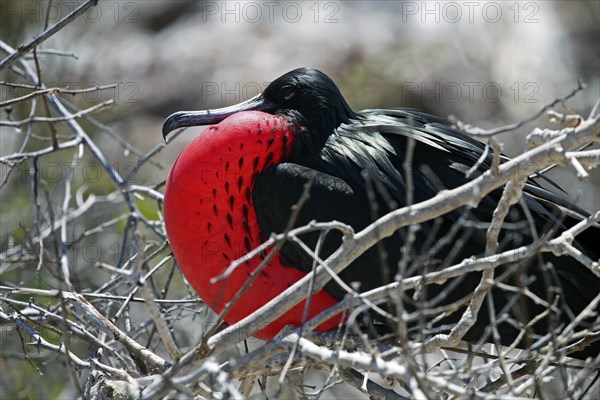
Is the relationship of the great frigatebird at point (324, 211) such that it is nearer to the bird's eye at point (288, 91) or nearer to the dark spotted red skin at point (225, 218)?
the dark spotted red skin at point (225, 218)

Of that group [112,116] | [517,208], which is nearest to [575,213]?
[517,208]

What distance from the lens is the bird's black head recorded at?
10.3 feet

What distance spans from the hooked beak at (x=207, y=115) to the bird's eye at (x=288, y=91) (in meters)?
0.05

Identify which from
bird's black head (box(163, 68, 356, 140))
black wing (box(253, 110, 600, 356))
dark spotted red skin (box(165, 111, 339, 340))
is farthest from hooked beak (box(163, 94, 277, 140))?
black wing (box(253, 110, 600, 356))

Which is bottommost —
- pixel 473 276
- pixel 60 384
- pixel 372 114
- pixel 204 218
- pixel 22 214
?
pixel 60 384

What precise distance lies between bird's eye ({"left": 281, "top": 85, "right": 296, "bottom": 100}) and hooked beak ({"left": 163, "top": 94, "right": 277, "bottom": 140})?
0.16 ft

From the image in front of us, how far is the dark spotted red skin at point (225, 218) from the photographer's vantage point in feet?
9.56

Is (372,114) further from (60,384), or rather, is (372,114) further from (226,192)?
(60,384)

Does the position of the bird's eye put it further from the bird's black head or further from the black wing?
the black wing

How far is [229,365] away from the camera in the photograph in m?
2.14

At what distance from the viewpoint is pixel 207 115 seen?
316 centimetres

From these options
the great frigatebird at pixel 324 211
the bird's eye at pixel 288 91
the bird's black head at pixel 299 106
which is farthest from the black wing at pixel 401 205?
the bird's eye at pixel 288 91

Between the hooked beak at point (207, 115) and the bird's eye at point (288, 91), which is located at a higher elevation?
the bird's eye at point (288, 91)

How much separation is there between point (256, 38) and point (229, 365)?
6741 mm
